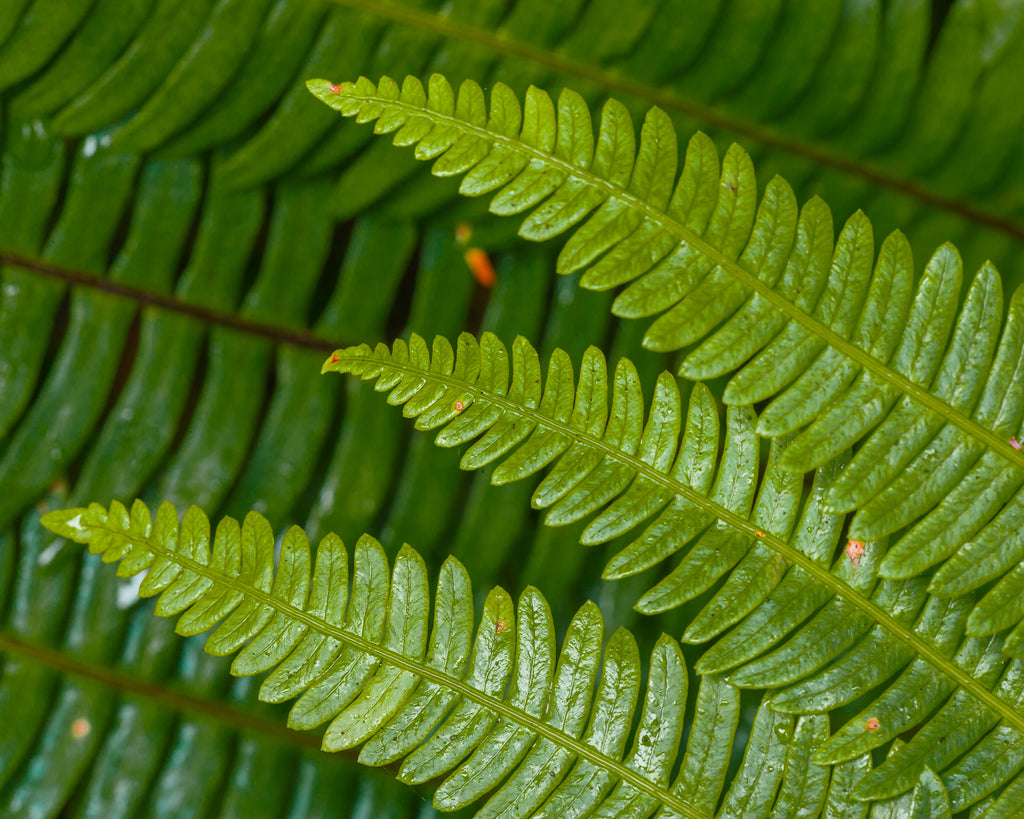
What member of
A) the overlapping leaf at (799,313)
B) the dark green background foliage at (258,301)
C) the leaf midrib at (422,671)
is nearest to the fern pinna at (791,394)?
the overlapping leaf at (799,313)

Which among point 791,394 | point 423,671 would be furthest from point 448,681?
point 791,394

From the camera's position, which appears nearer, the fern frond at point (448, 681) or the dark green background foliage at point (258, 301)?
the fern frond at point (448, 681)

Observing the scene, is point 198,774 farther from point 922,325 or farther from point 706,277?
point 922,325

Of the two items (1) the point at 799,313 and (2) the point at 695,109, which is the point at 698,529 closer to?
(1) the point at 799,313

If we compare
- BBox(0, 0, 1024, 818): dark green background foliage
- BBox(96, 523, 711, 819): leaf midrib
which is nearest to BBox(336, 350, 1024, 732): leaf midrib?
BBox(96, 523, 711, 819): leaf midrib

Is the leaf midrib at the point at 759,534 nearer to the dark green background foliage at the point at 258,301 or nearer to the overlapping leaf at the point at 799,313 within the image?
the overlapping leaf at the point at 799,313
